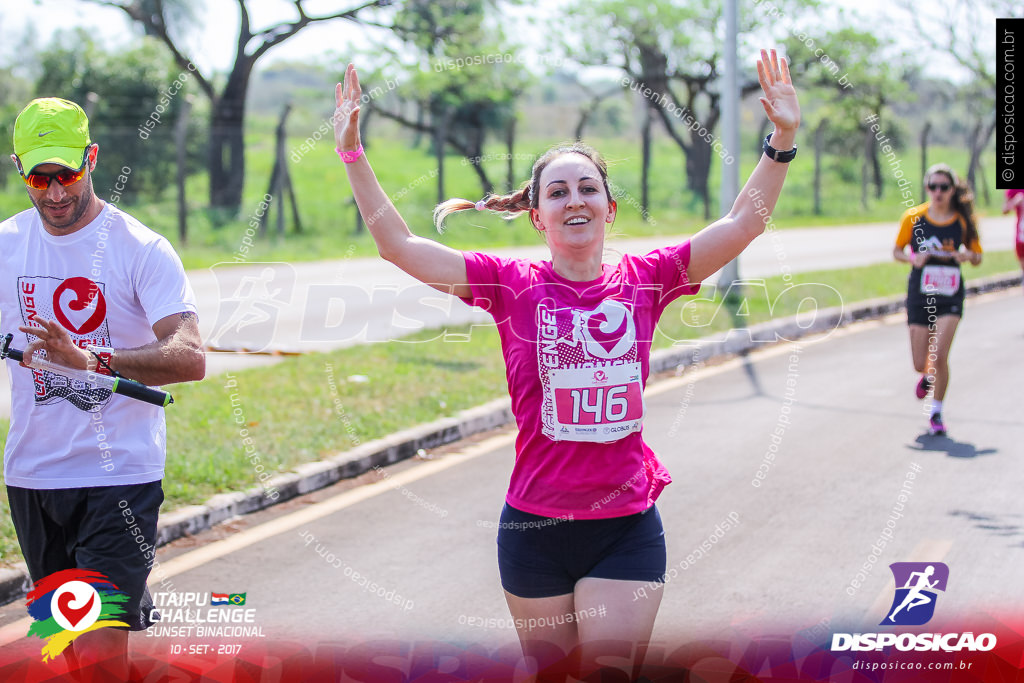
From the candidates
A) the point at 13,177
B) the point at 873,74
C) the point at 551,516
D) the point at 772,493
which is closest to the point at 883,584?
the point at 772,493

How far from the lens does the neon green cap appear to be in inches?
121

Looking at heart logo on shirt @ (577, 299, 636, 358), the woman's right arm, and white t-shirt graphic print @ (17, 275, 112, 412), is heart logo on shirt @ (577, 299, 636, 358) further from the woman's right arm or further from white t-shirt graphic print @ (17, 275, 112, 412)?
white t-shirt graphic print @ (17, 275, 112, 412)

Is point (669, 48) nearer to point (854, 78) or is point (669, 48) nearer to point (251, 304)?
point (854, 78)

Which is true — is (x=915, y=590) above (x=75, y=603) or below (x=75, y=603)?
below

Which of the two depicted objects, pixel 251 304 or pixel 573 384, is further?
pixel 251 304

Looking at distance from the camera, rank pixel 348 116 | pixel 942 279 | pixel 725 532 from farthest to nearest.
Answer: pixel 942 279 → pixel 725 532 → pixel 348 116

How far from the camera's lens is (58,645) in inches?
132

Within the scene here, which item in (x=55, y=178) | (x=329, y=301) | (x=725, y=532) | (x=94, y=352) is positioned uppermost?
(x=55, y=178)

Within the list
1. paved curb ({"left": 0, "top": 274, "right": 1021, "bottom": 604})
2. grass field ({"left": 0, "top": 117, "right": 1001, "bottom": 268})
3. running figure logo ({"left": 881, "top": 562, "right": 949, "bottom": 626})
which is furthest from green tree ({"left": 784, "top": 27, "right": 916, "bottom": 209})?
running figure logo ({"left": 881, "top": 562, "right": 949, "bottom": 626})

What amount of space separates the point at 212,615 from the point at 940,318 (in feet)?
18.1

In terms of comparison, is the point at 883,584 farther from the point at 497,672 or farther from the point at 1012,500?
the point at 497,672

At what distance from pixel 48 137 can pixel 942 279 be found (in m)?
6.39

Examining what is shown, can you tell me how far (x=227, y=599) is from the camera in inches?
186

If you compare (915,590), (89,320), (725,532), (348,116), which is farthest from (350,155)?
(725,532)
